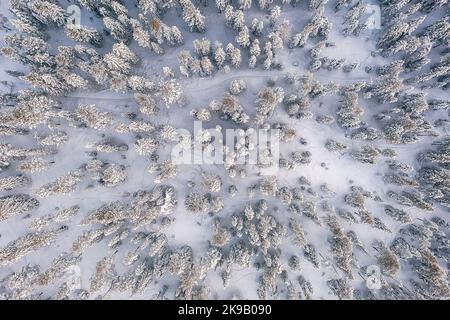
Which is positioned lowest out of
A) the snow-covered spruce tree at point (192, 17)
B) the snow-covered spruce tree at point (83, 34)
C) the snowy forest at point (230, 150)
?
the snowy forest at point (230, 150)

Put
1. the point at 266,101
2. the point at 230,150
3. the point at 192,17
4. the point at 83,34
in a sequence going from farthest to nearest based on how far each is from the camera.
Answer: the point at 230,150, the point at 83,34, the point at 192,17, the point at 266,101

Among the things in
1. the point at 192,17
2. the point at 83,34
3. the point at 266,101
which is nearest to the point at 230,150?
the point at 266,101

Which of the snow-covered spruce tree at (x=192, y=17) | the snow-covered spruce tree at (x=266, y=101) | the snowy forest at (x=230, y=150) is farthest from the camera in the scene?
the snowy forest at (x=230, y=150)

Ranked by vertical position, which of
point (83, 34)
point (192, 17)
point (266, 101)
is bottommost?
point (266, 101)

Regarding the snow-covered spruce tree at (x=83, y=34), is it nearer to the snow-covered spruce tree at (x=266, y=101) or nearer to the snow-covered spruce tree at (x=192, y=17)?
the snow-covered spruce tree at (x=192, y=17)

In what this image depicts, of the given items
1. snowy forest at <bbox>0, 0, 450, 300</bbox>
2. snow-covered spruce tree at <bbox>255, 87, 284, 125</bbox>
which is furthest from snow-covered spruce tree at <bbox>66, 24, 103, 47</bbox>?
snow-covered spruce tree at <bbox>255, 87, 284, 125</bbox>

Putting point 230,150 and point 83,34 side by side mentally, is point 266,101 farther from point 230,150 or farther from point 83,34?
point 83,34

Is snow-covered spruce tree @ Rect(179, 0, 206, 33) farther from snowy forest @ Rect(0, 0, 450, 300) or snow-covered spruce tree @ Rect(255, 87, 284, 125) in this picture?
snow-covered spruce tree @ Rect(255, 87, 284, 125)

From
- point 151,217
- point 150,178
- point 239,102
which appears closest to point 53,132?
point 150,178

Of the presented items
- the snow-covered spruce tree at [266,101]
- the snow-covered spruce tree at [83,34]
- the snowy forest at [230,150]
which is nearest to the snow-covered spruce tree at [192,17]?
the snowy forest at [230,150]
